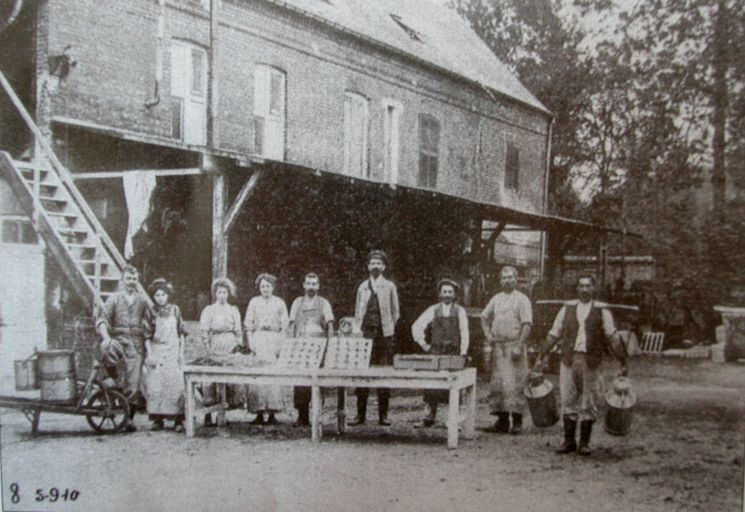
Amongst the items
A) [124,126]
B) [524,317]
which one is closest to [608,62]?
[524,317]

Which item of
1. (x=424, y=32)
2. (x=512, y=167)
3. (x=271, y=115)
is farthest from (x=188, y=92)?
(x=512, y=167)

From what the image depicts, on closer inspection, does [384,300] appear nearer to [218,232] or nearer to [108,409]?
[218,232]

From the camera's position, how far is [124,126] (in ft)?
24.3

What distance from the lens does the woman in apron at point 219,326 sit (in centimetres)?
627

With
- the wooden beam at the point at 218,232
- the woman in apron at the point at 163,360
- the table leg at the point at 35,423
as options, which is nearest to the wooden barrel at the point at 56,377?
the table leg at the point at 35,423

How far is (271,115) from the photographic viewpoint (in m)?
8.52

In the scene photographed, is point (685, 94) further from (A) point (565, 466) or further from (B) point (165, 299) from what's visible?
(B) point (165, 299)

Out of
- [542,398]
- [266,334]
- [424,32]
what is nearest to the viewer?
[542,398]

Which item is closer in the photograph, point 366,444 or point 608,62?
point 608,62

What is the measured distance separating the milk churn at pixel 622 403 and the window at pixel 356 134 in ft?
10.6

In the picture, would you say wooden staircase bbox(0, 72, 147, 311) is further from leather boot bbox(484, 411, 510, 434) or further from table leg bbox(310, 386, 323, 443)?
leather boot bbox(484, 411, 510, 434)

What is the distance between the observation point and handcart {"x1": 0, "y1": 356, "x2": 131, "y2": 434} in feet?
19.0

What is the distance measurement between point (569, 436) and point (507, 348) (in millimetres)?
954

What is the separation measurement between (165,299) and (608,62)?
339 centimetres
